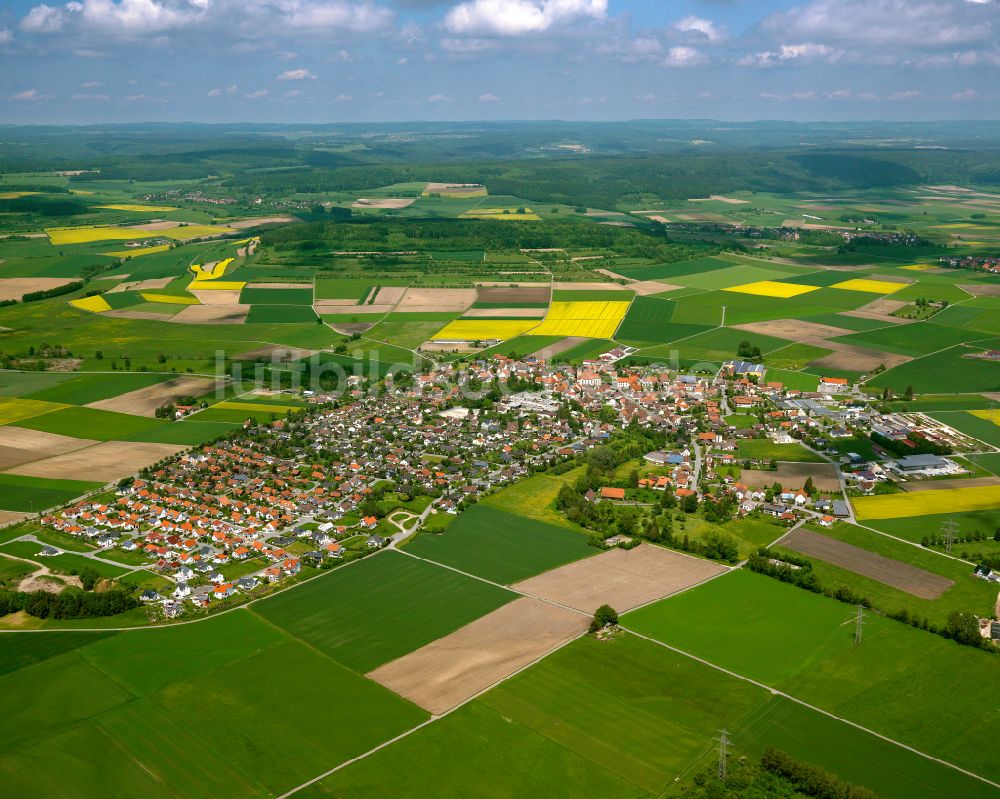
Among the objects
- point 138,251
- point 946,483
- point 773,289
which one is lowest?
point 946,483

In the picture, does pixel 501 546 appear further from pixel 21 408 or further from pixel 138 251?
pixel 138 251

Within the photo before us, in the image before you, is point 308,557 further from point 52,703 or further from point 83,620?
point 52,703

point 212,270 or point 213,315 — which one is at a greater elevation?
point 212,270

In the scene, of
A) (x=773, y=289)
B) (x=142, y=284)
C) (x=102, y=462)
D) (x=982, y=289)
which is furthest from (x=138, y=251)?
(x=982, y=289)

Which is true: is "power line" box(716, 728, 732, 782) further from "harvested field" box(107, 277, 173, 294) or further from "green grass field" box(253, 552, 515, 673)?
"harvested field" box(107, 277, 173, 294)

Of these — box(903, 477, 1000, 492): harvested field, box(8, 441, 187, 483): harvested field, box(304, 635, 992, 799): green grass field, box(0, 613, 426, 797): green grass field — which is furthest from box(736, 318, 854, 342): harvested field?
box(0, 613, 426, 797): green grass field

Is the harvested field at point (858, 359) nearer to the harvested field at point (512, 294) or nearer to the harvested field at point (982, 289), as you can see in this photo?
the harvested field at point (982, 289)

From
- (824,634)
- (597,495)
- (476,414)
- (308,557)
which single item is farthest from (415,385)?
(824,634)

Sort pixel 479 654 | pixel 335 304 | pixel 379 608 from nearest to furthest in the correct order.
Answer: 1. pixel 479 654
2. pixel 379 608
3. pixel 335 304
